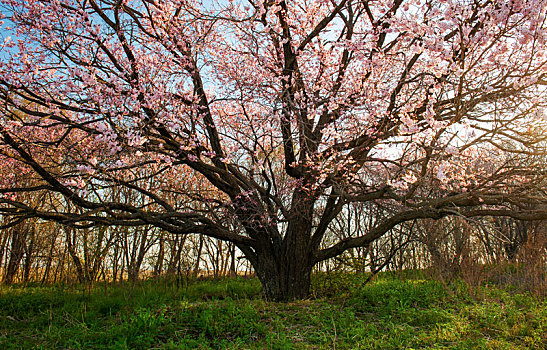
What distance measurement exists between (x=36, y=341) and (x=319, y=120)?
5144 millimetres

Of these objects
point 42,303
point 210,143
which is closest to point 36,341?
point 42,303

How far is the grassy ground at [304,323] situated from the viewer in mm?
3770

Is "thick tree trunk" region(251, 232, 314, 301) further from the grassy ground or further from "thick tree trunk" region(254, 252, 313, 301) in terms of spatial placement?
the grassy ground

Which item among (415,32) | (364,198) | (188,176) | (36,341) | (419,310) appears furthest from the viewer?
(188,176)

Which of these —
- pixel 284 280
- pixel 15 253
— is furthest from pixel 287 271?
pixel 15 253

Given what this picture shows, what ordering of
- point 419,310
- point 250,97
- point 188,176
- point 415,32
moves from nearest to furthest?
1. point 415,32
2. point 419,310
3. point 250,97
4. point 188,176

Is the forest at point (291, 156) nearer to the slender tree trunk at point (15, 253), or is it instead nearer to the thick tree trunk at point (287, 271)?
the thick tree trunk at point (287, 271)

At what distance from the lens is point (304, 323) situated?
4.53 meters

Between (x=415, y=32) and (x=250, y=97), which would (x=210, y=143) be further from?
(x=415, y=32)

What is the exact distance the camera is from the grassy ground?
377 cm

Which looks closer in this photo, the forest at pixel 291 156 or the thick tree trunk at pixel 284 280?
the forest at pixel 291 156

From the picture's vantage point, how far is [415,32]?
385 cm

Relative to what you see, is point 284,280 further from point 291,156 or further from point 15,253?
point 15,253

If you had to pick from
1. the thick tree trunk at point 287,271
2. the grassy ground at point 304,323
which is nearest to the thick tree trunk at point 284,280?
the thick tree trunk at point 287,271
